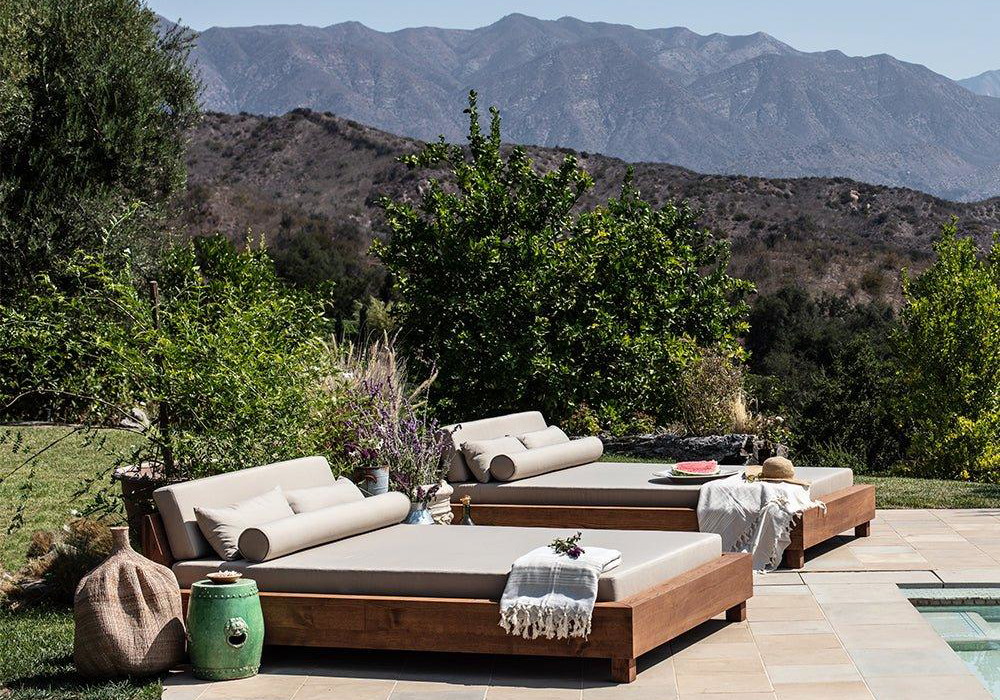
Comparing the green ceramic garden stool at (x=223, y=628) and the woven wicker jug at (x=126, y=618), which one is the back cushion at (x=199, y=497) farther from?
the green ceramic garden stool at (x=223, y=628)

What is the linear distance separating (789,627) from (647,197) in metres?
35.2

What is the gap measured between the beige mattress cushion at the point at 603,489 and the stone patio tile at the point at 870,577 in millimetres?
746

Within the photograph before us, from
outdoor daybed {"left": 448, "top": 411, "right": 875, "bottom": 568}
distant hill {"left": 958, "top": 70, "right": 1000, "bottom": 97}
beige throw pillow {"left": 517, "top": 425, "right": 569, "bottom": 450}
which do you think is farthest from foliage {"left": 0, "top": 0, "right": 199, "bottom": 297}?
distant hill {"left": 958, "top": 70, "right": 1000, "bottom": 97}

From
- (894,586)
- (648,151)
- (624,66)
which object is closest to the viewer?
(894,586)

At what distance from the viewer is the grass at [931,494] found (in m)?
9.40

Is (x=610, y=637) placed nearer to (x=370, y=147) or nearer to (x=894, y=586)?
(x=894, y=586)

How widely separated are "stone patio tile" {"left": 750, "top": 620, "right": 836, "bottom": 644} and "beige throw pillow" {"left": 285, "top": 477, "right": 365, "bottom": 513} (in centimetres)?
199

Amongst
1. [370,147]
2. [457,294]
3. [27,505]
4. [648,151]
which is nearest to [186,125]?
→ [457,294]

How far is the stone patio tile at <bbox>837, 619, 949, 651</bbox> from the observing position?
5.31 meters

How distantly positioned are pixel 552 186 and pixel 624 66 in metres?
105

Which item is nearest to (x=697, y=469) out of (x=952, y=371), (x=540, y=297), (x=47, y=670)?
(x=47, y=670)

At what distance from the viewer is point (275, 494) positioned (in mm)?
5770

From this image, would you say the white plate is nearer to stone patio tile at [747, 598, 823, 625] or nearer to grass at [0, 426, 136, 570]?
stone patio tile at [747, 598, 823, 625]

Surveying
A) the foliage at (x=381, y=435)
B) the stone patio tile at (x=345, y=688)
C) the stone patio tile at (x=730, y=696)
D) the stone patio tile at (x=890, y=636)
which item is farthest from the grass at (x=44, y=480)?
the stone patio tile at (x=890, y=636)
